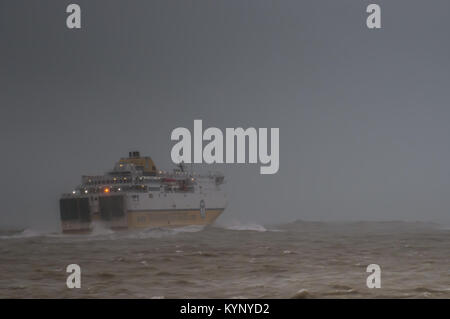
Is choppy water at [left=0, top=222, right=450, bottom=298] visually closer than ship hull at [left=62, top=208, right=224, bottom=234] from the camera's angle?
Yes

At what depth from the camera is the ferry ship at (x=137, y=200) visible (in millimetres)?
86562

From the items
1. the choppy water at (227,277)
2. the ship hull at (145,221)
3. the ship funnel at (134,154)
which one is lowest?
the ship hull at (145,221)

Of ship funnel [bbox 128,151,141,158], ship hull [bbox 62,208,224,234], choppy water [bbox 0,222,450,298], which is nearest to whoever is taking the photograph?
choppy water [bbox 0,222,450,298]

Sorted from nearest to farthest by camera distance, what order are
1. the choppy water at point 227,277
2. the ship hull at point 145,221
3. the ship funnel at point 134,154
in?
the choppy water at point 227,277, the ship hull at point 145,221, the ship funnel at point 134,154

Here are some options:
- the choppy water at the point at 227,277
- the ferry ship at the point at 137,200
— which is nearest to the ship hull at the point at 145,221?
the ferry ship at the point at 137,200

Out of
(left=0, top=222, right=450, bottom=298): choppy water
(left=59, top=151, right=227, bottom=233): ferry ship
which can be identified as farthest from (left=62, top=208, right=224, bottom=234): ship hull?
(left=0, top=222, right=450, bottom=298): choppy water

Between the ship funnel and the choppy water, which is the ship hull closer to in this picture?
the ship funnel

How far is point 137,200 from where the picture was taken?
287 ft

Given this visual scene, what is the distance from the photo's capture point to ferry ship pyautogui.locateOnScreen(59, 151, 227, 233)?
3408 inches

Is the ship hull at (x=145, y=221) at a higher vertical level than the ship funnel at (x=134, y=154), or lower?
lower

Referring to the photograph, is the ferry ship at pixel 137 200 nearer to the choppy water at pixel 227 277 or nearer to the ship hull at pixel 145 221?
the ship hull at pixel 145 221

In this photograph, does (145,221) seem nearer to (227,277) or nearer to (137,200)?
(137,200)
